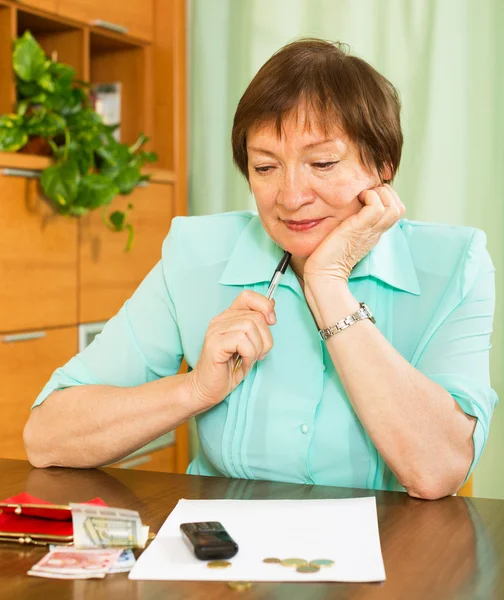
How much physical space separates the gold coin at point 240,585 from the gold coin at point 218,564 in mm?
42

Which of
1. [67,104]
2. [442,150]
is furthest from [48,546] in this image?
[442,150]

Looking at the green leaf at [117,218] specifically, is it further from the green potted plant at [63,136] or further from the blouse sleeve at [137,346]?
the blouse sleeve at [137,346]

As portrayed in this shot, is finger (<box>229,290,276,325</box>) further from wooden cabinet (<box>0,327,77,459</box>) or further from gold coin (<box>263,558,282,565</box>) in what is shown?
wooden cabinet (<box>0,327,77,459</box>)

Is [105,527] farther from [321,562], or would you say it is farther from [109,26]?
[109,26]

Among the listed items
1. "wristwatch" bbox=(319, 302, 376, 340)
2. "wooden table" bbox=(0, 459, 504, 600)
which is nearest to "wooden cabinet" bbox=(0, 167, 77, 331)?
"wooden table" bbox=(0, 459, 504, 600)

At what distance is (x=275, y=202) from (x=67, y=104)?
5.55ft

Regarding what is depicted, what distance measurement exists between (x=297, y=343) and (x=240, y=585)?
2.17 ft

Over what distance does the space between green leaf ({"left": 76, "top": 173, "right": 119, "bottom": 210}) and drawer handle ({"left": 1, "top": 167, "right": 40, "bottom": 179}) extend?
0.15 m

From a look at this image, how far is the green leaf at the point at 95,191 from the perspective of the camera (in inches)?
112

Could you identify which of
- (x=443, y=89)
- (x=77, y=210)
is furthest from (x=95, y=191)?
(x=443, y=89)

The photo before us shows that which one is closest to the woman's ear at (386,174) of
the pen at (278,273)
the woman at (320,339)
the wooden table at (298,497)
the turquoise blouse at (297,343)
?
the woman at (320,339)

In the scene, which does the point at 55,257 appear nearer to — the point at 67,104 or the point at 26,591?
the point at 67,104

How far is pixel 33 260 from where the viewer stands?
2795mm

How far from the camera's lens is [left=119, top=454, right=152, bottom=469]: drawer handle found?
10.3 ft
